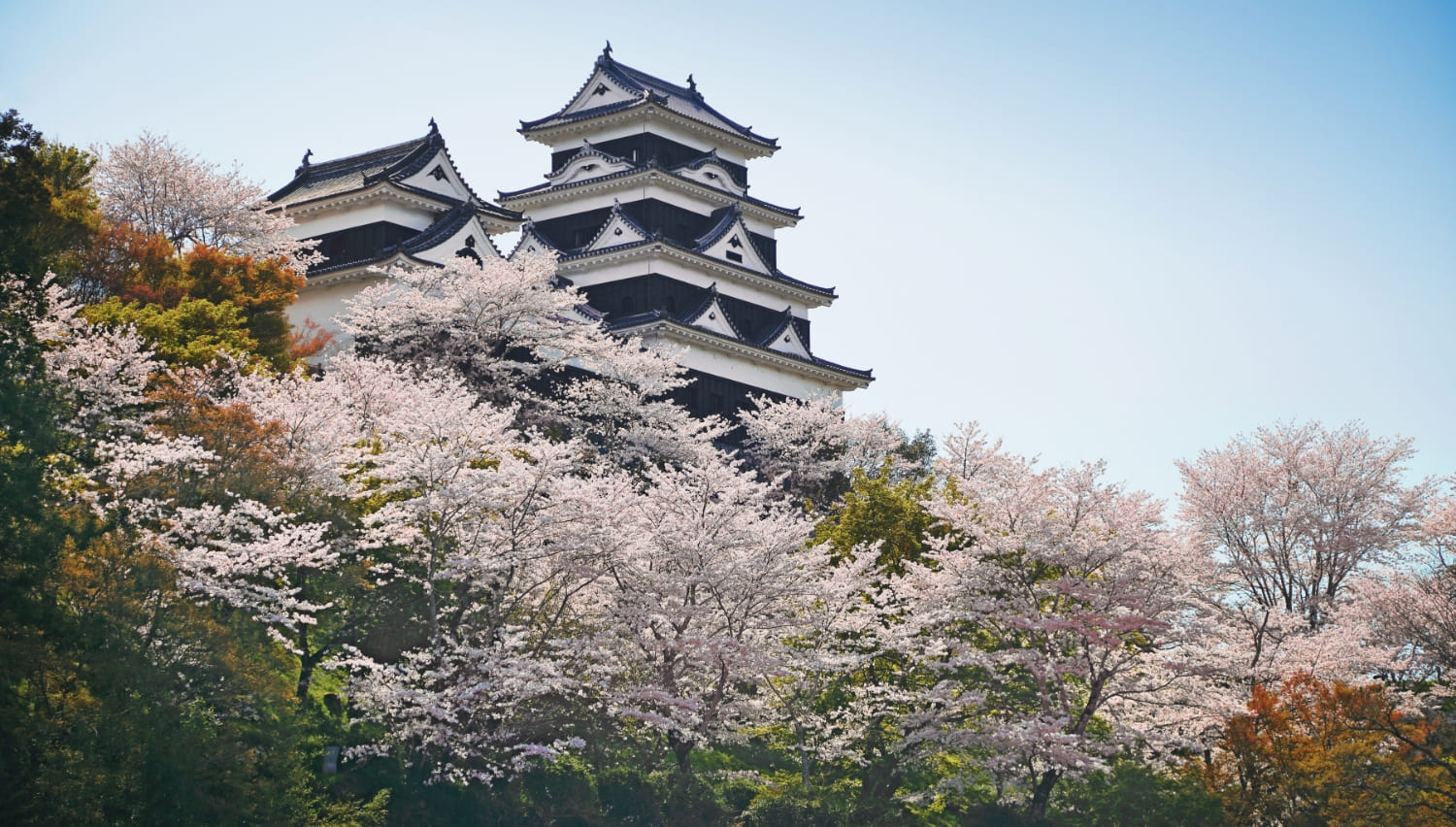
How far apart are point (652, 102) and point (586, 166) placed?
3355mm

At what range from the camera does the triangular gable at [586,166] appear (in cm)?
4853

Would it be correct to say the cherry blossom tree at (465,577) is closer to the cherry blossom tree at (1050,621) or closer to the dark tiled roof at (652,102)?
the cherry blossom tree at (1050,621)

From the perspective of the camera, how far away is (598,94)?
168 ft

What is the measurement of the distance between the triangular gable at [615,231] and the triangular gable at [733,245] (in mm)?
2454

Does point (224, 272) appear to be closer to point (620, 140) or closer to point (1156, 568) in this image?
point (1156, 568)

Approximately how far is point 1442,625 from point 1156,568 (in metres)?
8.44

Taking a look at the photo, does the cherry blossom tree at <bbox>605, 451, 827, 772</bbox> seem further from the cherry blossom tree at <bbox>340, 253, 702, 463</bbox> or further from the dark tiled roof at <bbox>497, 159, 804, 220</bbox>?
the dark tiled roof at <bbox>497, 159, 804, 220</bbox>

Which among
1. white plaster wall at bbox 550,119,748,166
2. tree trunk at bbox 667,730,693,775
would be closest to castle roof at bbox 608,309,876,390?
white plaster wall at bbox 550,119,748,166

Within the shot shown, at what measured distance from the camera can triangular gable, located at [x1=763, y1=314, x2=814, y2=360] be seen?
152 feet

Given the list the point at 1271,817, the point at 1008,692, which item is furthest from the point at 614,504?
the point at 1271,817

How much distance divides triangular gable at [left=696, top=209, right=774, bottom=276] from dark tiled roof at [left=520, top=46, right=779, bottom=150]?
5063 mm

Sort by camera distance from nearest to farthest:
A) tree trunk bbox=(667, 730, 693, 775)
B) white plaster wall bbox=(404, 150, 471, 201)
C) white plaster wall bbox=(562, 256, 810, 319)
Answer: tree trunk bbox=(667, 730, 693, 775) < white plaster wall bbox=(404, 150, 471, 201) < white plaster wall bbox=(562, 256, 810, 319)

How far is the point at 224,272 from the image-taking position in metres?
29.3

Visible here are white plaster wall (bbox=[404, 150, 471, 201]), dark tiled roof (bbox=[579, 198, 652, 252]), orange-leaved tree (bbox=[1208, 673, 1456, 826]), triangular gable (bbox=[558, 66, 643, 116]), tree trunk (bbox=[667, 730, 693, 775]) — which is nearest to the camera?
orange-leaved tree (bbox=[1208, 673, 1456, 826])
